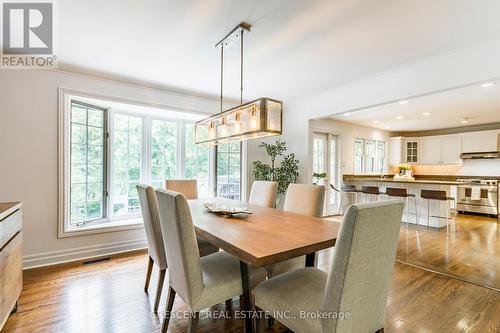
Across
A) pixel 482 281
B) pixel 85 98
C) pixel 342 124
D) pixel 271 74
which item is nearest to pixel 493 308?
pixel 482 281

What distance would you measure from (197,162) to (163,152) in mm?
603

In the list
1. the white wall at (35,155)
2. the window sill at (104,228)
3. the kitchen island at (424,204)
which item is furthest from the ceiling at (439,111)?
the white wall at (35,155)

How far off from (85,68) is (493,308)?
4.90 metres

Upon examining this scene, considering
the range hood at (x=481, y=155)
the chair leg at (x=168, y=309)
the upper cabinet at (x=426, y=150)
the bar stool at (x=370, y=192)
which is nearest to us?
the chair leg at (x=168, y=309)

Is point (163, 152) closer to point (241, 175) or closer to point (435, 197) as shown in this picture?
point (241, 175)

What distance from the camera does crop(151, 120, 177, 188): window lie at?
3.99 meters

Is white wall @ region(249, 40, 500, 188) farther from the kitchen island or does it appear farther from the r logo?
the r logo

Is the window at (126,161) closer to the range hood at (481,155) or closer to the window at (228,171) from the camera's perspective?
the window at (228,171)

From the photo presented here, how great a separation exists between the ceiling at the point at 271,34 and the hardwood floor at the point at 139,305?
2.41 metres

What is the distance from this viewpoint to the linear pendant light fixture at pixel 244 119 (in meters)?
1.93

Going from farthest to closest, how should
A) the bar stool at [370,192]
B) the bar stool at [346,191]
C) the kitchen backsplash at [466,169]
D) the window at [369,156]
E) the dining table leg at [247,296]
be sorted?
the window at [369,156] < the kitchen backsplash at [466,169] < the bar stool at [346,191] < the bar stool at [370,192] < the dining table leg at [247,296]

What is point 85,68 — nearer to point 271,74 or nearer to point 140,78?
point 140,78

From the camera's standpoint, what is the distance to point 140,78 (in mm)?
3395

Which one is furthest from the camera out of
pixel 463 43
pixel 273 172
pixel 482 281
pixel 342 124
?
pixel 342 124
